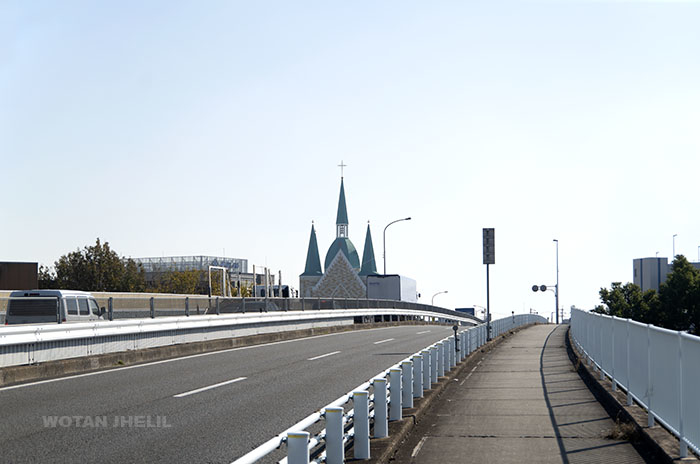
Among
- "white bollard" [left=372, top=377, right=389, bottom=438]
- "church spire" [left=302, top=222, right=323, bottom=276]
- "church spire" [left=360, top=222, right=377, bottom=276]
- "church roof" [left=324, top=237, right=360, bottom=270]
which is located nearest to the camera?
"white bollard" [left=372, top=377, right=389, bottom=438]

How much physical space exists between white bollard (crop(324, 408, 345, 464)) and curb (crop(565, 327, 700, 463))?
3.49m

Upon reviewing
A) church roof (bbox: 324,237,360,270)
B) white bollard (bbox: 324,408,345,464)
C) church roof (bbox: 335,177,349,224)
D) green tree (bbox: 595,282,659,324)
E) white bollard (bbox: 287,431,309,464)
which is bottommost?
green tree (bbox: 595,282,659,324)

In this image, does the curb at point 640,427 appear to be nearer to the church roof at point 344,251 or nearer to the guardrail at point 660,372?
the guardrail at point 660,372

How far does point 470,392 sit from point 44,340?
8.64 metres

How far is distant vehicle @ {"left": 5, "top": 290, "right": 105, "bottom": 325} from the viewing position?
18.3 m

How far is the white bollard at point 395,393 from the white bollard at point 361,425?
1970 millimetres

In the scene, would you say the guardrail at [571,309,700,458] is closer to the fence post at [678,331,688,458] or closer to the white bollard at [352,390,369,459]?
the fence post at [678,331,688,458]

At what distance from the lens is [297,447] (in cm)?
541

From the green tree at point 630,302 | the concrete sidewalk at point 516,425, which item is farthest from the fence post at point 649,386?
the green tree at point 630,302

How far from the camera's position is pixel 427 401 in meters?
12.3

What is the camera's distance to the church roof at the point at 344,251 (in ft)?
567

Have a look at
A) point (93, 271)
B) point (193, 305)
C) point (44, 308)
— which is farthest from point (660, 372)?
point (93, 271)

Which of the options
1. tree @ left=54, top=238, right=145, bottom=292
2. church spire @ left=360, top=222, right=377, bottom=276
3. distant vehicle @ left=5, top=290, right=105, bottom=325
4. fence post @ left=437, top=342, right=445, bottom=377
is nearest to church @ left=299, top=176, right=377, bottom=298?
church spire @ left=360, top=222, right=377, bottom=276

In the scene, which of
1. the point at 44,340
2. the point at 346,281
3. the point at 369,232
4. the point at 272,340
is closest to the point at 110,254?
the point at 272,340
